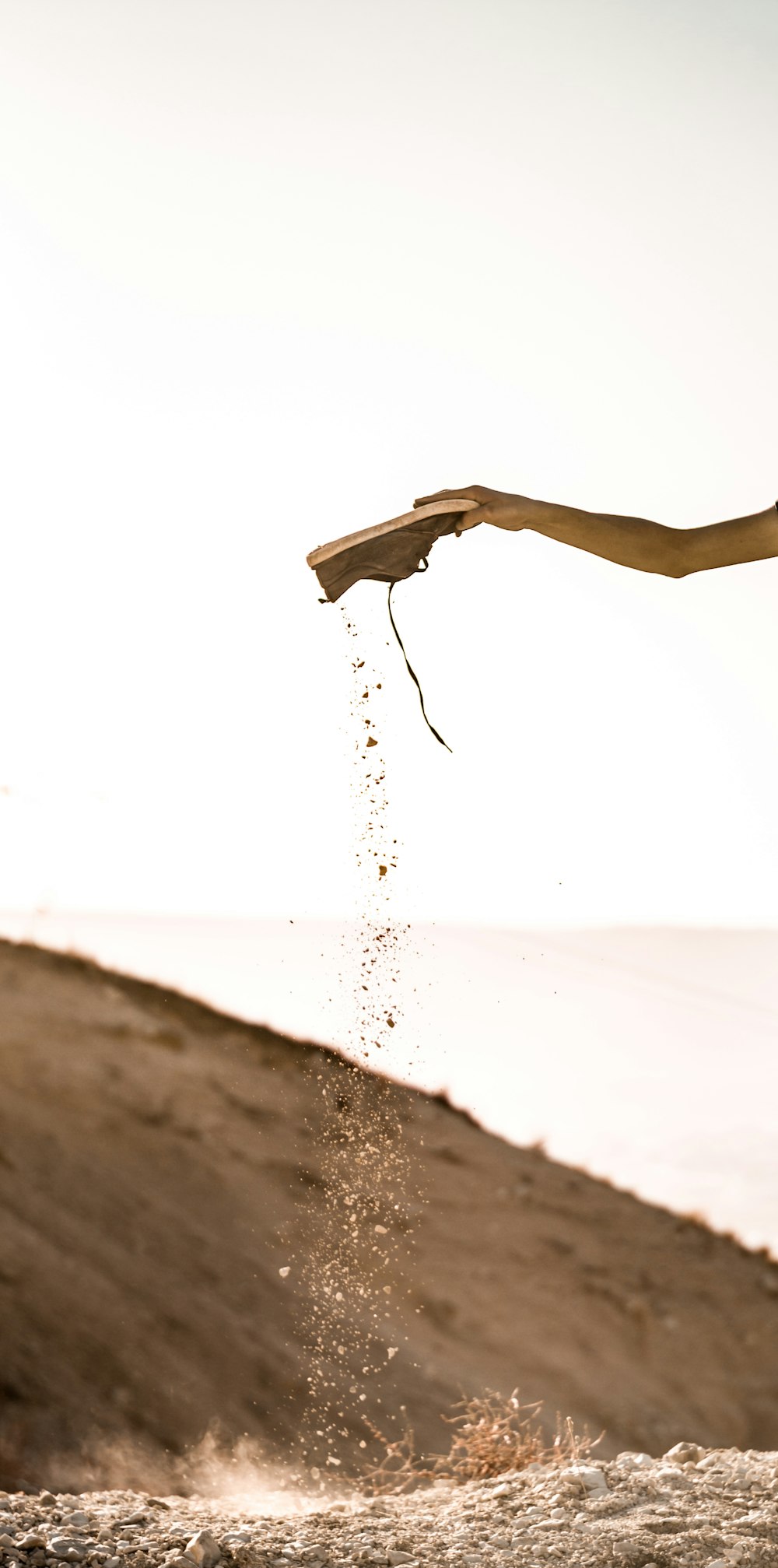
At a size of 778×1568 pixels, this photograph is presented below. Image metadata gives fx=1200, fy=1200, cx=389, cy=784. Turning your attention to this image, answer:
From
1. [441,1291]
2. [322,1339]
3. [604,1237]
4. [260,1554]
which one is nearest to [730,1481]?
[260,1554]

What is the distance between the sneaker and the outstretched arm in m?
0.18

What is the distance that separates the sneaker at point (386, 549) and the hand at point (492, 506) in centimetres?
2

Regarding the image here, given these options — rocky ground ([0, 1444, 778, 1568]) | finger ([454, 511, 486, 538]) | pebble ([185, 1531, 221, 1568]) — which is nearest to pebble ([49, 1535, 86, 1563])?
rocky ground ([0, 1444, 778, 1568])

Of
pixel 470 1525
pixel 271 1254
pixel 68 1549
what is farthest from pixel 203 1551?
pixel 271 1254

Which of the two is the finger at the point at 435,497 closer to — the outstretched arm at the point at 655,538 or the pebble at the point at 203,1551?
the outstretched arm at the point at 655,538

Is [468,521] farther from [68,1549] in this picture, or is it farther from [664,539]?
[68,1549]

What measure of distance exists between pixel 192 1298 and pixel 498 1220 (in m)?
1.73

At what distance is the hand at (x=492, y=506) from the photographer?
2482 millimetres

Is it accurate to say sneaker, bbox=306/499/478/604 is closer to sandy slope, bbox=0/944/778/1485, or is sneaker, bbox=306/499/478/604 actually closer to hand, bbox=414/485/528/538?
hand, bbox=414/485/528/538

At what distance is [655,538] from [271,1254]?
4643 millimetres

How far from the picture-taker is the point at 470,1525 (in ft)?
8.24

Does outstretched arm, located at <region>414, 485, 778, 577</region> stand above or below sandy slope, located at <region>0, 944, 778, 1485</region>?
above

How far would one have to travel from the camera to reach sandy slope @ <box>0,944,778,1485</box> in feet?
17.1

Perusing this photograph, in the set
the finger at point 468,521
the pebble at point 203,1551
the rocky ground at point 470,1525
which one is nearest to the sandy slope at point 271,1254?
the rocky ground at point 470,1525
